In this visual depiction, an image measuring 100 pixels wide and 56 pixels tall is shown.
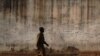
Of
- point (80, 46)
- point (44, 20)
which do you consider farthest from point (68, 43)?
point (44, 20)

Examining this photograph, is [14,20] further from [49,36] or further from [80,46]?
[80,46]

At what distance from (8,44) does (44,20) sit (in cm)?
192

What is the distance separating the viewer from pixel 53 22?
15.1 metres

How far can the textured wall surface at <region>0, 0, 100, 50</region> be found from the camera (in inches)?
588

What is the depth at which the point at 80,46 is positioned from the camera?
14906mm

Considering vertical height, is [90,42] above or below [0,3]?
below

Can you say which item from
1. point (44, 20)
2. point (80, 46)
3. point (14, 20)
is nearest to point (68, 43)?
point (80, 46)

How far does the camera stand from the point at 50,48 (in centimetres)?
1487

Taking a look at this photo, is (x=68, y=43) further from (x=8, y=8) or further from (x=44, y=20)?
(x=8, y=8)

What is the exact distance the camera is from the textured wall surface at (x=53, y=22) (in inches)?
588

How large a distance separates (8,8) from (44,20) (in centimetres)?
169

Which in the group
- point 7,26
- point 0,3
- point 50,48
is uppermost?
point 0,3

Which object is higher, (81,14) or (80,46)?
(81,14)

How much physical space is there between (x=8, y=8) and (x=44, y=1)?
1630 millimetres
